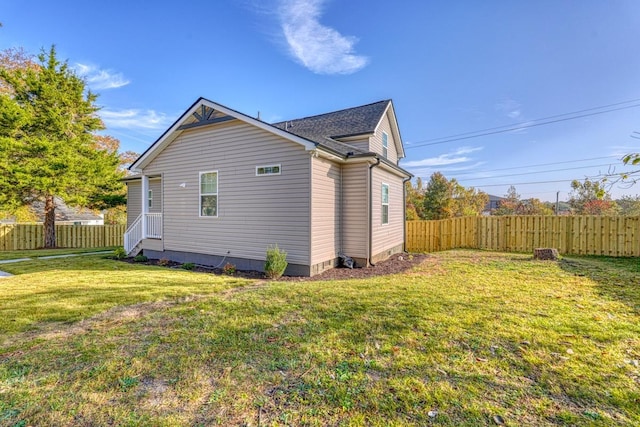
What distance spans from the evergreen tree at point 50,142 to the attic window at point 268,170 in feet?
37.3

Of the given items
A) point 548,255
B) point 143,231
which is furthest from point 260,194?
point 548,255

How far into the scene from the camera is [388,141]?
43.0ft

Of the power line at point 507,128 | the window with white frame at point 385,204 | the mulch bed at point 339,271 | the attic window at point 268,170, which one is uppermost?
the power line at point 507,128

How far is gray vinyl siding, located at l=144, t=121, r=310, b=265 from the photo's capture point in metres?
7.85

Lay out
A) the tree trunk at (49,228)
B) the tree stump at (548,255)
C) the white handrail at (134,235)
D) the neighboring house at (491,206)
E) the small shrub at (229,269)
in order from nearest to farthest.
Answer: the small shrub at (229,269) < the tree stump at (548,255) < the white handrail at (134,235) < the tree trunk at (49,228) < the neighboring house at (491,206)

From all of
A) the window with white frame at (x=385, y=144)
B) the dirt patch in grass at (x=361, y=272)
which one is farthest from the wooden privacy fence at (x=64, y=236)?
the window with white frame at (x=385, y=144)

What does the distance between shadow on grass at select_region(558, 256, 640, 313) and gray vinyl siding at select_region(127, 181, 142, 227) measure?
1795cm

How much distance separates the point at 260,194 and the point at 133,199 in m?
10.6

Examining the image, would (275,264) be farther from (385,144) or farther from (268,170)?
(385,144)

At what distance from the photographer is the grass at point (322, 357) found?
7.50 feet

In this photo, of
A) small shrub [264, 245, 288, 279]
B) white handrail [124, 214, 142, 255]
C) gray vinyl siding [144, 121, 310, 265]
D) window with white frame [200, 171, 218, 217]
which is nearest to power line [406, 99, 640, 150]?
gray vinyl siding [144, 121, 310, 265]

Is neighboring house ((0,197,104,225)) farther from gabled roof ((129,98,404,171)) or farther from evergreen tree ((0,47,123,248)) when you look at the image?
gabled roof ((129,98,404,171))

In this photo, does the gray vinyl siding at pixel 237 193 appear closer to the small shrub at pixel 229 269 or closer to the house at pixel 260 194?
the house at pixel 260 194

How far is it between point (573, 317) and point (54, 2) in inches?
651
